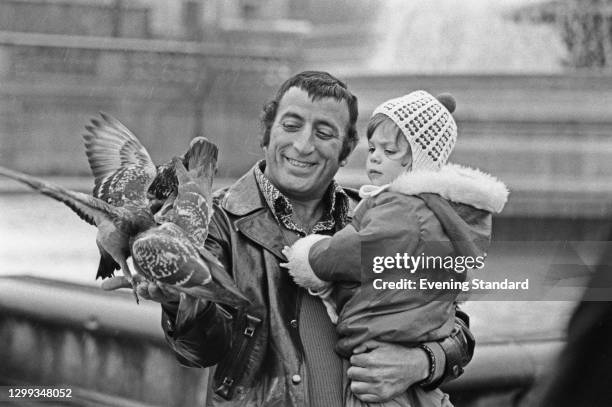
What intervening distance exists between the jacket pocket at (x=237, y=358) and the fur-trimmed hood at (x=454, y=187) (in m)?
0.47

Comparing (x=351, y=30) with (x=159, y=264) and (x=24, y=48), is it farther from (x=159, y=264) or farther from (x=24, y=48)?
(x=159, y=264)

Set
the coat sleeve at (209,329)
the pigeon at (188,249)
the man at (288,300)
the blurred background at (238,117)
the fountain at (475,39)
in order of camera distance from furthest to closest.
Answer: the fountain at (475,39) → the blurred background at (238,117) → the man at (288,300) → the coat sleeve at (209,329) → the pigeon at (188,249)

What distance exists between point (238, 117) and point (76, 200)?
17233mm

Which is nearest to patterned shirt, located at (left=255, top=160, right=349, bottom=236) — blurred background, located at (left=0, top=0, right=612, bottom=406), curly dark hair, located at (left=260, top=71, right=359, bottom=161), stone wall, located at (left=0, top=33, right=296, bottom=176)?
curly dark hair, located at (left=260, top=71, right=359, bottom=161)

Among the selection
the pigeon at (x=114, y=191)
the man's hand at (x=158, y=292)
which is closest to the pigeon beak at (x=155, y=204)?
the pigeon at (x=114, y=191)

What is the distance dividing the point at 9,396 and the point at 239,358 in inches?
119

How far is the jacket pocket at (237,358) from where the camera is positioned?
3027mm

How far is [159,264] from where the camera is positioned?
273cm

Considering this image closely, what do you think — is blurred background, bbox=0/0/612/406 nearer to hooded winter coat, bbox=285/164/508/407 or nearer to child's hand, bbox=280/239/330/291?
hooded winter coat, bbox=285/164/508/407

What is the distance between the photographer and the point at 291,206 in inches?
128

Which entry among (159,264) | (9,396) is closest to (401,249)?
(159,264)

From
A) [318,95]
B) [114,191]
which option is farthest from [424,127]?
[114,191]

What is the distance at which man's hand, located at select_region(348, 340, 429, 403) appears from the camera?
3.00m

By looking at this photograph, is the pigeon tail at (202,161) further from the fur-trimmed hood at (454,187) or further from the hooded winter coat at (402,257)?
the fur-trimmed hood at (454,187)
